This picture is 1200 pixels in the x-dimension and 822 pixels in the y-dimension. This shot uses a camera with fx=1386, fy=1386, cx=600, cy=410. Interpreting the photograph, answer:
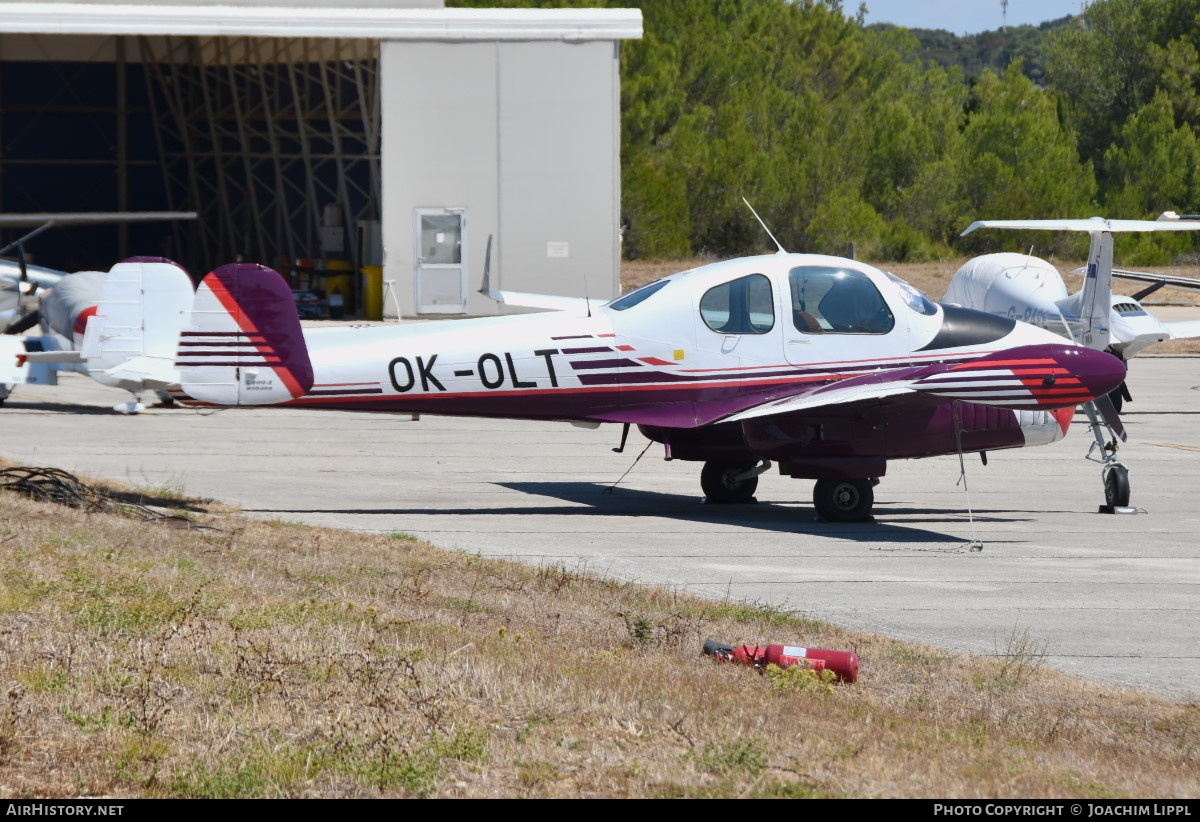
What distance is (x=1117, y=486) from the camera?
46.9 ft

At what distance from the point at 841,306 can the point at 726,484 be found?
7.55 ft

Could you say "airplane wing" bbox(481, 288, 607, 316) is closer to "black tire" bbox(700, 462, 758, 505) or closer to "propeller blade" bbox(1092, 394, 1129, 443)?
"black tire" bbox(700, 462, 758, 505)

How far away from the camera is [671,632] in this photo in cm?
802

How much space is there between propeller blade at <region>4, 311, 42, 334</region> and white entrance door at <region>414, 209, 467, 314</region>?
13.8m

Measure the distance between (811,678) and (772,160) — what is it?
4484 centimetres

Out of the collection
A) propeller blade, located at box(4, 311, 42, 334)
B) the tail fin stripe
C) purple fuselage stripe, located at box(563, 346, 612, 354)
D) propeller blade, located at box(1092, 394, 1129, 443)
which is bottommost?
propeller blade, located at box(1092, 394, 1129, 443)

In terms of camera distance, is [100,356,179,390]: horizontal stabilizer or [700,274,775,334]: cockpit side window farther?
[700,274,775,334]: cockpit side window

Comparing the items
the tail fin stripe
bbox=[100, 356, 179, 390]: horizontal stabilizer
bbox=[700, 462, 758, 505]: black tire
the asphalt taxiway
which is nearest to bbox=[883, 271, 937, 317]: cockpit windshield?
the asphalt taxiway

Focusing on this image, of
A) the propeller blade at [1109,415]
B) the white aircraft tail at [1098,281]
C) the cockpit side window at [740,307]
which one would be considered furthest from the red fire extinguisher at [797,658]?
the white aircraft tail at [1098,281]

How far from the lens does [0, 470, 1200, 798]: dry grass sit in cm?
506

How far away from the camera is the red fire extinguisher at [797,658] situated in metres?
7.20

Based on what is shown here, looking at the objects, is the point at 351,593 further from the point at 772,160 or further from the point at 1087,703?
the point at 772,160

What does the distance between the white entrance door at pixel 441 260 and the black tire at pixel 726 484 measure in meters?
21.3
